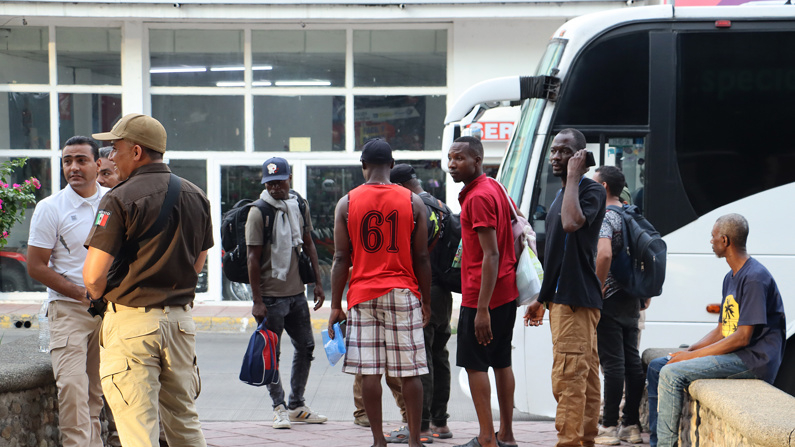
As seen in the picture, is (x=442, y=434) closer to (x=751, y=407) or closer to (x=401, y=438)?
(x=401, y=438)

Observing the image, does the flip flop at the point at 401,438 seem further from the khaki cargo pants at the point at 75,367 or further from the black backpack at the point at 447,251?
the khaki cargo pants at the point at 75,367

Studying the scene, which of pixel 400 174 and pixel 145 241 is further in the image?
pixel 400 174

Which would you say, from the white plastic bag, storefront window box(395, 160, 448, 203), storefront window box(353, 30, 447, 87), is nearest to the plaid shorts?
the white plastic bag

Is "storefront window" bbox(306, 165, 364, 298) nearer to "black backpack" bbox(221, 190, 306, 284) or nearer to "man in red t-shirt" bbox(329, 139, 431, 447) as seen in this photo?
"black backpack" bbox(221, 190, 306, 284)

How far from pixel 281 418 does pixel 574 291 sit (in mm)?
2534

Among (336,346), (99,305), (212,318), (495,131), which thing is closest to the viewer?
(99,305)

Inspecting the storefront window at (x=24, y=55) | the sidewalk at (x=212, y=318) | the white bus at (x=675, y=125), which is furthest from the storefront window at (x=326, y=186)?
the white bus at (x=675, y=125)

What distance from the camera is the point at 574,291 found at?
16.0ft

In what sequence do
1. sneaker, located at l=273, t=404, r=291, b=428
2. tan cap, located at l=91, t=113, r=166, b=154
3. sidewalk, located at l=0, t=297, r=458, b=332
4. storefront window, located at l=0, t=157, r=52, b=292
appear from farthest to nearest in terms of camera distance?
storefront window, located at l=0, t=157, r=52, b=292, sidewalk, located at l=0, t=297, r=458, b=332, sneaker, located at l=273, t=404, r=291, b=428, tan cap, located at l=91, t=113, r=166, b=154

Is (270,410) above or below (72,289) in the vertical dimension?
below

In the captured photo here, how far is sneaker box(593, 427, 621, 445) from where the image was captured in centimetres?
557

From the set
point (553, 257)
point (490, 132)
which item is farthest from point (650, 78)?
point (490, 132)

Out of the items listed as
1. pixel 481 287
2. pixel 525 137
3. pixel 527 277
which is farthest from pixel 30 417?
pixel 525 137

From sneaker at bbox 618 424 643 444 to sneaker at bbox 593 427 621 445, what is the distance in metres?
0.04
